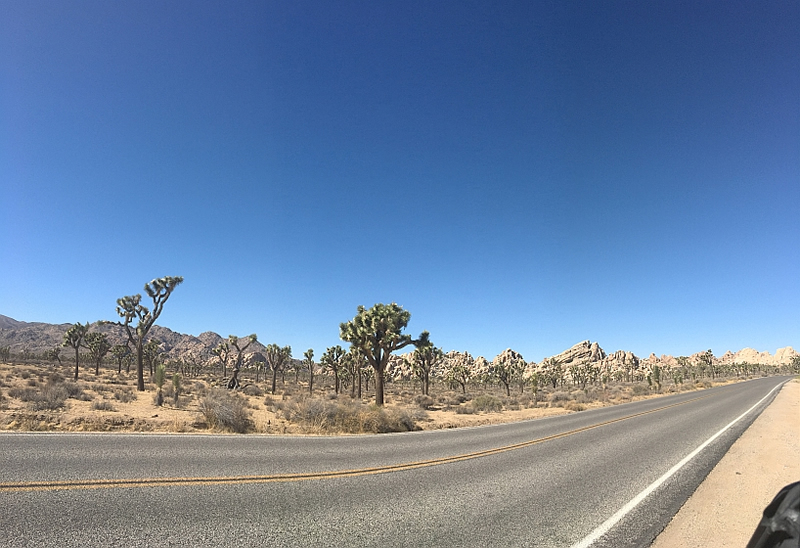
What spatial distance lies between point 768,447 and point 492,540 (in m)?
12.2

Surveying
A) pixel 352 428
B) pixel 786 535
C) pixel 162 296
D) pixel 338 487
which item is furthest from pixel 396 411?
pixel 162 296

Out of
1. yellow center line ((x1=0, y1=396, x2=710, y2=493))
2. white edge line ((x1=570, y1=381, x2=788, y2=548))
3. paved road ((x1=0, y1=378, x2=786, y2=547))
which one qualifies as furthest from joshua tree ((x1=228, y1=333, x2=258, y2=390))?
white edge line ((x1=570, y1=381, x2=788, y2=548))

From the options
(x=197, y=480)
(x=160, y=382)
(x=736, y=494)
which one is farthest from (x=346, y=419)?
(x=160, y=382)

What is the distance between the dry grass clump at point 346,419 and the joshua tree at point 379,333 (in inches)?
373

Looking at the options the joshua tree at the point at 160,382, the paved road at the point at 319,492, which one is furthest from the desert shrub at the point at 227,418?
the joshua tree at the point at 160,382

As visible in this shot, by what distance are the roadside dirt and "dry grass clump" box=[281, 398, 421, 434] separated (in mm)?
10842

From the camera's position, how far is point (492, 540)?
16.1ft

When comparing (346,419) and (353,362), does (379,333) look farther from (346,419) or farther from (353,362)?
(353,362)

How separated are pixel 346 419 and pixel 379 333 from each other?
11.9m

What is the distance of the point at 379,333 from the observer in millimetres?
27641

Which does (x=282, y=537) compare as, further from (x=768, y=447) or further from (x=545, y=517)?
(x=768, y=447)

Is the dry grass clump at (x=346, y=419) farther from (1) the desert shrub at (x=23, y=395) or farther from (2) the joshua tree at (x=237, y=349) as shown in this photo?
(2) the joshua tree at (x=237, y=349)

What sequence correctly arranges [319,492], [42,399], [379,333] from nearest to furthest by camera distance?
[319,492]
[42,399]
[379,333]

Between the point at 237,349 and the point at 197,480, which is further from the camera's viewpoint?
the point at 237,349
